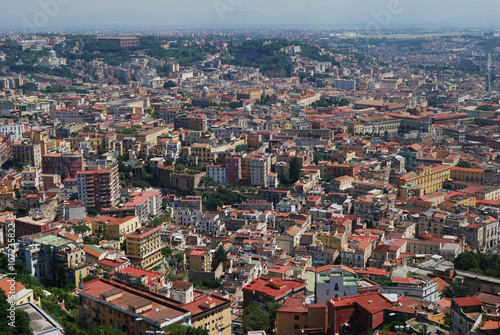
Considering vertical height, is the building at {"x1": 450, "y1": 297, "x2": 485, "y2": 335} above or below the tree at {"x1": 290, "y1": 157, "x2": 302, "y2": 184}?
above

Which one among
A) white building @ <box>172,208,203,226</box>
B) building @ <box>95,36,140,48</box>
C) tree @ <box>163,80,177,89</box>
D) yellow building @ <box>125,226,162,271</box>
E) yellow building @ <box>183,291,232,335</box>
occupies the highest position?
building @ <box>95,36,140,48</box>

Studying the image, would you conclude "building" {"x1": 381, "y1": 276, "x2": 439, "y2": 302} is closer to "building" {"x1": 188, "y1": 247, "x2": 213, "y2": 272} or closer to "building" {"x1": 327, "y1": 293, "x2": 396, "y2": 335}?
"building" {"x1": 327, "y1": 293, "x2": 396, "y2": 335}

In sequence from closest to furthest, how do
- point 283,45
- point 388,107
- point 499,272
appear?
point 499,272 → point 388,107 → point 283,45

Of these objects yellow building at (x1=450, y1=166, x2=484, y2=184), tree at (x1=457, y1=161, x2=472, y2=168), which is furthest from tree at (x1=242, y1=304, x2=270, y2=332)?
tree at (x1=457, y1=161, x2=472, y2=168)

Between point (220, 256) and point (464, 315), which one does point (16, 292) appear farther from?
point (464, 315)

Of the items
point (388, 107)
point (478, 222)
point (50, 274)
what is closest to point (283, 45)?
point (388, 107)

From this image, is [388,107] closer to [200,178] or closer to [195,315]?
[200,178]
